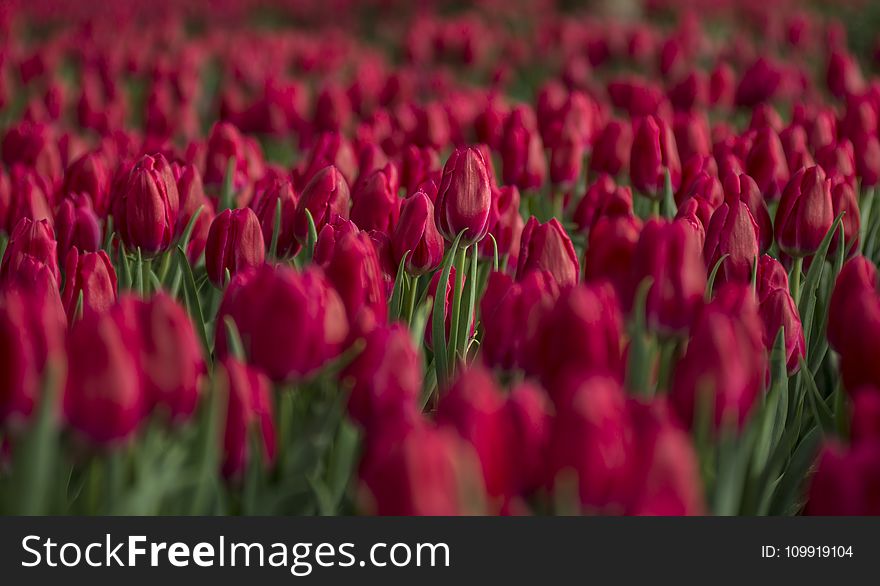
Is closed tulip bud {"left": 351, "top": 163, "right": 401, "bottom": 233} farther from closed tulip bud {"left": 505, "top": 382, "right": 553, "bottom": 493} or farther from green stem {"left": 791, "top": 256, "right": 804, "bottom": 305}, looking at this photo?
closed tulip bud {"left": 505, "top": 382, "right": 553, "bottom": 493}

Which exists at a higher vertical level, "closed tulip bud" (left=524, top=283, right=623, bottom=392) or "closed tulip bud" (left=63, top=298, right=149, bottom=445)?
"closed tulip bud" (left=524, top=283, right=623, bottom=392)

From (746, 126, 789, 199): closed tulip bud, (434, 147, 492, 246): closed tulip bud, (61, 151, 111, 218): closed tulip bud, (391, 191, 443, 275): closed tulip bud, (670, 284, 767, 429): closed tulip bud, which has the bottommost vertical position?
(670, 284, 767, 429): closed tulip bud

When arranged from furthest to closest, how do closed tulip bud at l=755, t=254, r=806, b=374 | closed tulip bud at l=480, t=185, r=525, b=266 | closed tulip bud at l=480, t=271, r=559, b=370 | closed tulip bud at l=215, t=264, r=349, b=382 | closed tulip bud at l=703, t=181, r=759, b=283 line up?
closed tulip bud at l=480, t=185, r=525, b=266 < closed tulip bud at l=703, t=181, r=759, b=283 < closed tulip bud at l=755, t=254, r=806, b=374 < closed tulip bud at l=480, t=271, r=559, b=370 < closed tulip bud at l=215, t=264, r=349, b=382

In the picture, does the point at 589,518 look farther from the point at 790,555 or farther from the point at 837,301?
the point at 837,301

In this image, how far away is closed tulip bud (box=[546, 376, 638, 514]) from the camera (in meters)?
0.80

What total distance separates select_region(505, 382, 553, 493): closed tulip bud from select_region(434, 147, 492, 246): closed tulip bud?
0.64 meters

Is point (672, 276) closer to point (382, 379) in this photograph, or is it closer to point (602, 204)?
point (382, 379)

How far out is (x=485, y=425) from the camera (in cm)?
83

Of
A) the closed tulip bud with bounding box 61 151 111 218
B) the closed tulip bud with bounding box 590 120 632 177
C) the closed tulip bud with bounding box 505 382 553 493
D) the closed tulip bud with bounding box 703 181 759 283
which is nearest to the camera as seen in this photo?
the closed tulip bud with bounding box 505 382 553 493

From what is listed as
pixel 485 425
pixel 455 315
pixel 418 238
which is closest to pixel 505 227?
pixel 418 238

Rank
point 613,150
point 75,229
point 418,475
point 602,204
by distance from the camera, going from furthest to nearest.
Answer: point 613,150
point 602,204
point 75,229
point 418,475

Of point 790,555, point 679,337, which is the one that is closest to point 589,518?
point 790,555

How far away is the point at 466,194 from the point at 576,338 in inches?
21.0

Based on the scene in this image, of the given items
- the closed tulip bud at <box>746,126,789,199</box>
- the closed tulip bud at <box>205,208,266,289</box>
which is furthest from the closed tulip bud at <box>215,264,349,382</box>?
the closed tulip bud at <box>746,126,789,199</box>
